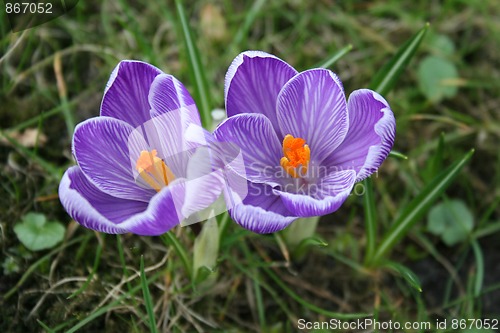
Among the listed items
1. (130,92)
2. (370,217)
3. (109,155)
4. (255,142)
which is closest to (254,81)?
(255,142)

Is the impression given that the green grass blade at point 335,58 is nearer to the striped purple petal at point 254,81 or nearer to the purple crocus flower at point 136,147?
the striped purple petal at point 254,81

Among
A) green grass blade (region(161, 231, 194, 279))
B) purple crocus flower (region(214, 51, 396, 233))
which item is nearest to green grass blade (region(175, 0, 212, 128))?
purple crocus flower (region(214, 51, 396, 233))

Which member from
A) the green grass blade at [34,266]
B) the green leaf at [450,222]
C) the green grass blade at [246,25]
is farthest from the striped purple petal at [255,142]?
the green grass blade at [246,25]

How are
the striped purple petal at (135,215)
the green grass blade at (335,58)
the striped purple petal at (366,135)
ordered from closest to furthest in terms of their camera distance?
the striped purple petal at (135,215) → the striped purple petal at (366,135) → the green grass blade at (335,58)

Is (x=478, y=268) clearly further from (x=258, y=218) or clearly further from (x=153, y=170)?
(x=153, y=170)

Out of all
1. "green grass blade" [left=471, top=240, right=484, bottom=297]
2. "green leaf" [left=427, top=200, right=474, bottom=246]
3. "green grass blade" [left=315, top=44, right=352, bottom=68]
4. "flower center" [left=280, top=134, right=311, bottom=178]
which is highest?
"green grass blade" [left=315, top=44, right=352, bottom=68]

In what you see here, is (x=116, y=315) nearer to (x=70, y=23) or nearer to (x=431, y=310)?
(x=431, y=310)
